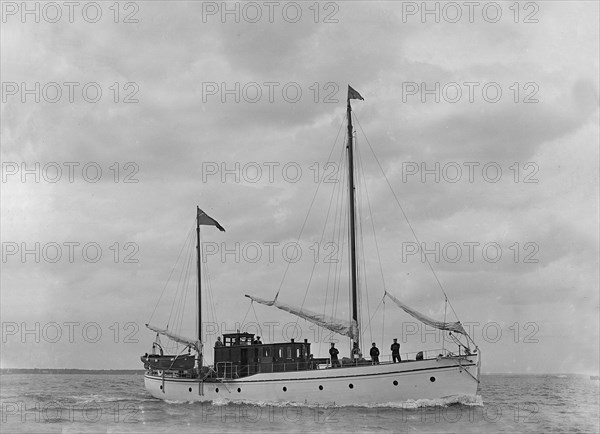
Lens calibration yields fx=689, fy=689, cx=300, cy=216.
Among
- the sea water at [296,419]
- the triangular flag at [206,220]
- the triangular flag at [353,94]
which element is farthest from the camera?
the triangular flag at [206,220]

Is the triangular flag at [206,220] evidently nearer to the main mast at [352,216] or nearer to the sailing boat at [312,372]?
the sailing boat at [312,372]

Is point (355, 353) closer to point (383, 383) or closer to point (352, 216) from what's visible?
point (383, 383)

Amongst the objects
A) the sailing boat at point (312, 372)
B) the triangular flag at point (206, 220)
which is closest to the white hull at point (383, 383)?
the sailing boat at point (312, 372)

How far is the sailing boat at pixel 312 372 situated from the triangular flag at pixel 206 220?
0.23ft

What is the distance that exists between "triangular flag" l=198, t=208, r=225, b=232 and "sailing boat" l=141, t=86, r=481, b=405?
0.07 metres

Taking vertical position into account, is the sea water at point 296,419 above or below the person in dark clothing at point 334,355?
below

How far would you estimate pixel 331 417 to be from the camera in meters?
33.3

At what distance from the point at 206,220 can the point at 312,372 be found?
616 inches

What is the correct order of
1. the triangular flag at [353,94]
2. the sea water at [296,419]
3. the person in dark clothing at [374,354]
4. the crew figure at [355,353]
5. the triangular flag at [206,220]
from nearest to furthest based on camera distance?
the sea water at [296,419] → the person in dark clothing at [374,354] → the crew figure at [355,353] → the triangular flag at [353,94] → the triangular flag at [206,220]

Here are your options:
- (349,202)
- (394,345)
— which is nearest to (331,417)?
(394,345)

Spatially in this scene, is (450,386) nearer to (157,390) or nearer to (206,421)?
(206,421)

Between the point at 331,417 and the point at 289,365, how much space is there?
26.2 ft

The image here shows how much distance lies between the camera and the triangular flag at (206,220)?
47.7 meters

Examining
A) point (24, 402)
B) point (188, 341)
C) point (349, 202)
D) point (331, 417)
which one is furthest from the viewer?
point (24, 402)
